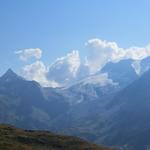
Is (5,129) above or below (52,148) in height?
above

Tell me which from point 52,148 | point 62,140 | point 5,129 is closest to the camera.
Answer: point 52,148

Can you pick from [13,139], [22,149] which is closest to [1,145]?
[22,149]

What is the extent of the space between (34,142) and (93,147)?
22249 mm

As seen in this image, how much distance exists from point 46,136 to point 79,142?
1379 cm

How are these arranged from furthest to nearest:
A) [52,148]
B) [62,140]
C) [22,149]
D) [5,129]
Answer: [5,129] < [62,140] < [52,148] < [22,149]

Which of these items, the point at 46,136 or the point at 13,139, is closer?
the point at 13,139

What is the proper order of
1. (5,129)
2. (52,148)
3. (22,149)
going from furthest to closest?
(5,129) < (52,148) < (22,149)

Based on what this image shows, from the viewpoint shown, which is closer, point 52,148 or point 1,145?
point 1,145

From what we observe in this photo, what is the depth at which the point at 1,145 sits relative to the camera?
142 metres

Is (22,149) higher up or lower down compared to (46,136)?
lower down

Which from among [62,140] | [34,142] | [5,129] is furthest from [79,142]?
[5,129]

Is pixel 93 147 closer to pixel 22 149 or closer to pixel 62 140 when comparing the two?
pixel 62 140

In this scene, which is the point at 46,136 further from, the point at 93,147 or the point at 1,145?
the point at 1,145

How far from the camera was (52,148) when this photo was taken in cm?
15738
